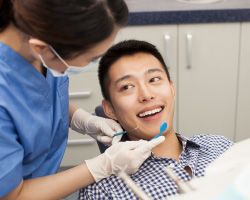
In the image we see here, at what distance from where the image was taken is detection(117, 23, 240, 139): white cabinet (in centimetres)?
211

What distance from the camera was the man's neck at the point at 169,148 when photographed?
4.65 feet

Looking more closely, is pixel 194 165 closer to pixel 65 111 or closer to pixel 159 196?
pixel 159 196

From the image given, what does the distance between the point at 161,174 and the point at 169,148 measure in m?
0.16

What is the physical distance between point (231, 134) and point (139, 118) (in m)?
1.20

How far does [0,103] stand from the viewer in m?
1.05

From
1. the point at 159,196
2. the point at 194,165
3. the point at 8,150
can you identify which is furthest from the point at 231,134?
the point at 8,150

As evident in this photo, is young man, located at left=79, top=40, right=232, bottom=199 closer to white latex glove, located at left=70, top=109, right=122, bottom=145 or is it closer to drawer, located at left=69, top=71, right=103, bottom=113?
white latex glove, located at left=70, top=109, right=122, bottom=145

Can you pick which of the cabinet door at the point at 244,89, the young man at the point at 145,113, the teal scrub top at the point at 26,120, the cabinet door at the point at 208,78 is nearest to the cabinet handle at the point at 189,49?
the cabinet door at the point at 208,78

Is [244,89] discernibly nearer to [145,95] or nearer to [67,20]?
[145,95]

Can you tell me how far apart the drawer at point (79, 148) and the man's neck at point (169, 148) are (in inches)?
42.1

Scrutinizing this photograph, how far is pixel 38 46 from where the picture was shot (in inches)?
39.1

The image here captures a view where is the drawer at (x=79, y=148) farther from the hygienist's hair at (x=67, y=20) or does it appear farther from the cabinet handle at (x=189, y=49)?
the hygienist's hair at (x=67, y=20)

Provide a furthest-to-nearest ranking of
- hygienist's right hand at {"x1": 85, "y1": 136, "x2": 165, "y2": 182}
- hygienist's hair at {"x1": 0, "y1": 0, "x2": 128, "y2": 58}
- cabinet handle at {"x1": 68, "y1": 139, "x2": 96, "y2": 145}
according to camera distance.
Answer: cabinet handle at {"x1": 68, "y1": 139, "x2": 96, "y2": 145}
hygienist's right hand at {"x1": 85, "y1": 136, "x2": 165, "y2": 182}
hygienist's hair at {"x1": 0, "y1": 0, "x2": 128, "y2": 58}

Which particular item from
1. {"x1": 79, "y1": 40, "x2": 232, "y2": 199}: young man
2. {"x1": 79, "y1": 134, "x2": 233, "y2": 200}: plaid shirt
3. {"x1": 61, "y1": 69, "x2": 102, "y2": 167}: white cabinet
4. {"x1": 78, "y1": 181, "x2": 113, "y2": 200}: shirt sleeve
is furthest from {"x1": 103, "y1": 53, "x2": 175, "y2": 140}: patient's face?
{"x1": 61, "y1": 69, "x2": 102, "y2": 167}: white cabinet
